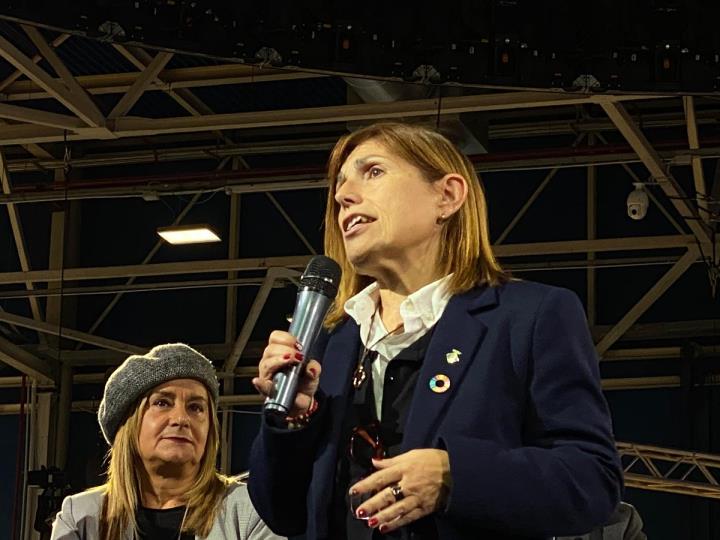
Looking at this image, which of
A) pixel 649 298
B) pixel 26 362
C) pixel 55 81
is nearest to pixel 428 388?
pixel 55 81

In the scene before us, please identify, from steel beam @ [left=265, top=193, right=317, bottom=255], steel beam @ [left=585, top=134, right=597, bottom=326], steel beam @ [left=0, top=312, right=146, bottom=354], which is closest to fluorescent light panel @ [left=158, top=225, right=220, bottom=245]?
steel beam @ [left=265, top=193, right=317, bottom=255]

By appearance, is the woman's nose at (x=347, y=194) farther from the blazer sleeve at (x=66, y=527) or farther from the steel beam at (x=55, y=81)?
the steel beam at (x=55, y=81)

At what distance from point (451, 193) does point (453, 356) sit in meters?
0.31

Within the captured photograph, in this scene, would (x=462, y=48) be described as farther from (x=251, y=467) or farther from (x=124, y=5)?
(x=251, y=467)

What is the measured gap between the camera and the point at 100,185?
1384 centimetres

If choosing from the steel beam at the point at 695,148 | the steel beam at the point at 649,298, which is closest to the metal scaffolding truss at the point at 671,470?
the steel beam at the point at 649,298

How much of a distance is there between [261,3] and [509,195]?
306 inches

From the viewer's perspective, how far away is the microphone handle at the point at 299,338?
212 cm

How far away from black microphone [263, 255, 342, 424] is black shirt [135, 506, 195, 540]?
1650 mm

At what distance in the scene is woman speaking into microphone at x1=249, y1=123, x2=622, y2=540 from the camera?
2.03 m

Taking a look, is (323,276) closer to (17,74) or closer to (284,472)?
(284,472)

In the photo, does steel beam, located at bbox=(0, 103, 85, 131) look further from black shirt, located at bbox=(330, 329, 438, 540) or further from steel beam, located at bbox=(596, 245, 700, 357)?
Result: black shirt, located at bbox=(330, 329, 438, 540)

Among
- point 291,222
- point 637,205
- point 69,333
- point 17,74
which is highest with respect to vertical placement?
point 17,74

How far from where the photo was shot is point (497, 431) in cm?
212
